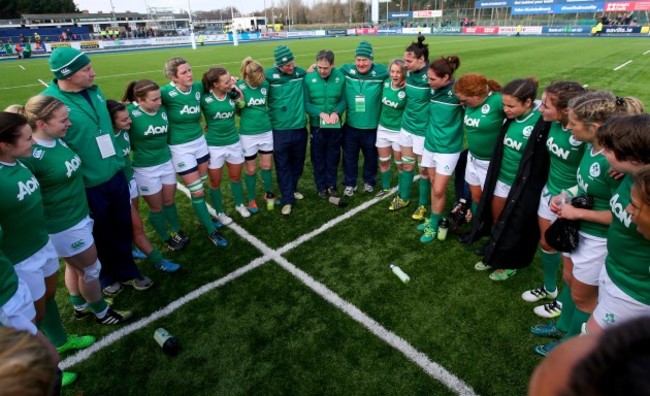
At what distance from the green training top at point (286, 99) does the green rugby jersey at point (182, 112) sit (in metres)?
1.12

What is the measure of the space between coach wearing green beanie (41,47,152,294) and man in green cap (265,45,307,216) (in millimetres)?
2406

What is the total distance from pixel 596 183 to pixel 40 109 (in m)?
4.18

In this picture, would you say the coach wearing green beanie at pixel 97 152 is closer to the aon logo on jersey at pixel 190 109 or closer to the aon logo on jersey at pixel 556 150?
the aon logo on jersey at pixel 190 109

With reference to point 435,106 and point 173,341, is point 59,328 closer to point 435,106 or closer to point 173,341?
point 173,341

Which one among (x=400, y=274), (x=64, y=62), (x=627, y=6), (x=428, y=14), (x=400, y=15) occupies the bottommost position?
(x=400, y=274)

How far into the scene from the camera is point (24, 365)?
97 centimetres

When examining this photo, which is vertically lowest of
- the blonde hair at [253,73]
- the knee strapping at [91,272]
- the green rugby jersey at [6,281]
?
the knee strapping at [91,272]

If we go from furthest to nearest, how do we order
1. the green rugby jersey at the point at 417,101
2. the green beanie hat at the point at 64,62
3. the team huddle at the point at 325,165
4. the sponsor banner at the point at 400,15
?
the sponsor banner at the point at 400,15 → the green rugby jersey at the point at 417,101 → the green beanie hat at the point at 64,62 → the team huddle at the point at 325,165

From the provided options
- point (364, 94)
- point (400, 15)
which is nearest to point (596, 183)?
point (364, 94)

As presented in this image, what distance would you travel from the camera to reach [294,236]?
5.34 metres

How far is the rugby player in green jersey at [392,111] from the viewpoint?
5.36 m

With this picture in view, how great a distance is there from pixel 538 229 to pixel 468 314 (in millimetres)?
1128

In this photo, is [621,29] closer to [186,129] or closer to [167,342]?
[186,129]

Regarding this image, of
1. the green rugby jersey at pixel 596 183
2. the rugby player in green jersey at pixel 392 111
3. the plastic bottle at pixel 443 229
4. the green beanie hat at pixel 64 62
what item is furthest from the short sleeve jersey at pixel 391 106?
the green beanie hat at pixel 64 62
